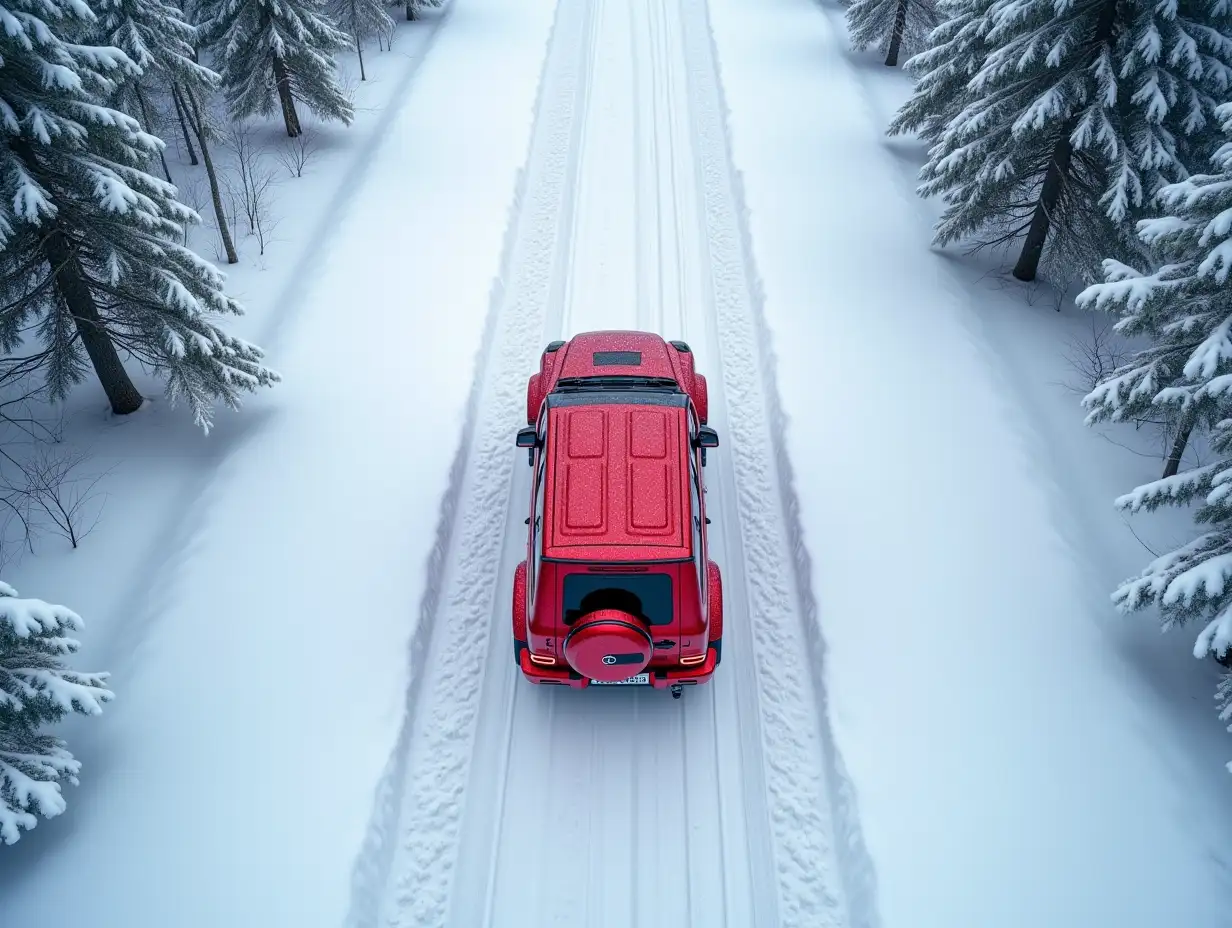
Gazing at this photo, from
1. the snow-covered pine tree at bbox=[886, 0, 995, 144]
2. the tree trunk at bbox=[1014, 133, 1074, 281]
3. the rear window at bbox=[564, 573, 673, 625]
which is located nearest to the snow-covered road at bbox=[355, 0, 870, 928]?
the rear window at bbox=[564, 573, 673, 625]

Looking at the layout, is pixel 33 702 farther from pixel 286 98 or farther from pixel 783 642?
pixel 286 98

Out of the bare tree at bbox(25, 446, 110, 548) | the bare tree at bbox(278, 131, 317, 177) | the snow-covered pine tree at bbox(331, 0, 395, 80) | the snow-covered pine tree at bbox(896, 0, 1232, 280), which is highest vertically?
the snow-covered pine tree at bbox(331, 0, 395, 80)

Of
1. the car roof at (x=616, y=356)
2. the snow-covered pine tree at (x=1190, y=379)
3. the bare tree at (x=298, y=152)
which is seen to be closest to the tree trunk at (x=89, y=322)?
the car roof at (x=616, y=356)

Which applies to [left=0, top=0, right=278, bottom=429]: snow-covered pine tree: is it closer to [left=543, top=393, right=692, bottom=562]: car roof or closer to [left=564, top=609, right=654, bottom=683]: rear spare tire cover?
[left=543, top=393, right=692, bottom=562]: car roof

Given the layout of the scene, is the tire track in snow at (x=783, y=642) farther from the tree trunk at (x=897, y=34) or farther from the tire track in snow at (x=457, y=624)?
the tree trunk at (x=897, y=34)

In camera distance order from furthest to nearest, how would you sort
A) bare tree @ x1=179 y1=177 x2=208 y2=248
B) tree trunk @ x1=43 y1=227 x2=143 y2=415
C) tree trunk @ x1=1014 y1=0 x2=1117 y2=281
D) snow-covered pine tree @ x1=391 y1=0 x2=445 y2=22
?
snow-covered pine tree @ x1=391 y1=0 x2=445 y2=22 → bare tree @ x1=179 y1=177 x2=208 y2=248 → tree trunk @ x1=1014 y1=0 x2=1117 y2=281 → tree trunk @ x1=43 y1=227 x2=143 y2=415

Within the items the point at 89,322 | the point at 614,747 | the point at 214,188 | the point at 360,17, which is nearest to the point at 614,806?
the point at 614,747
